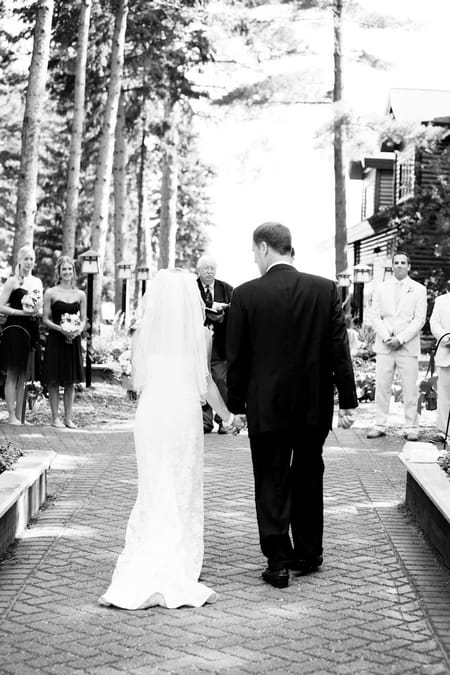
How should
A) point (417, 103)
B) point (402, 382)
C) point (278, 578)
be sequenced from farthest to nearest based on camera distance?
point (417, 103) < point (402, 382) < point (278, 578)

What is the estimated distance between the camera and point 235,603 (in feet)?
18.4

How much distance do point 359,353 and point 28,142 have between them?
767cm

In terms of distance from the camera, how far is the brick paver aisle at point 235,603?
15.3 ft

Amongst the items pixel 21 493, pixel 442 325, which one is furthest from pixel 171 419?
pixel 442 325

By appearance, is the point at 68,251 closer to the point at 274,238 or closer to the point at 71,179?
the point at 71,179

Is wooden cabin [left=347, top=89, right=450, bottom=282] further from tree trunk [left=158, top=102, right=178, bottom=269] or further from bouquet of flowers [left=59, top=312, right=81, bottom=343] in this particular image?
bouquet of flowers [left=59, top=312, right=81, bottom=343]

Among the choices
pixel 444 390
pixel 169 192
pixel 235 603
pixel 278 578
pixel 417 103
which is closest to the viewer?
pixel 235 603

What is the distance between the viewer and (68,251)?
20.3 meters

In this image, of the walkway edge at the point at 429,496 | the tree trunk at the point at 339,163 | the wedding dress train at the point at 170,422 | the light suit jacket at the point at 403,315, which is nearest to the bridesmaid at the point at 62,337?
the light suit jacket at the point at 403,315

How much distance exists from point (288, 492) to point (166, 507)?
72cm

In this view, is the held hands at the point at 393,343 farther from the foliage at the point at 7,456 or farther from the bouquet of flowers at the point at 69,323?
the foliage at the point at 7,456

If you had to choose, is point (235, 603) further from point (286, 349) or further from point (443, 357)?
point (443, 357)

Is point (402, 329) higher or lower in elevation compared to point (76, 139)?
lower

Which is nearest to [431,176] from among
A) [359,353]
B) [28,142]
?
[359,353]
